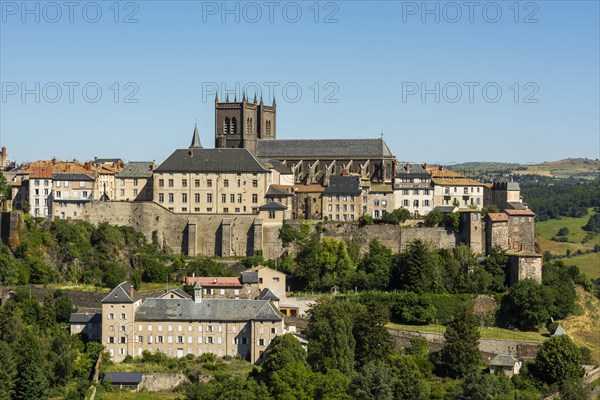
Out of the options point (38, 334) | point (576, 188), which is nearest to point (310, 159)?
point (38, 334)

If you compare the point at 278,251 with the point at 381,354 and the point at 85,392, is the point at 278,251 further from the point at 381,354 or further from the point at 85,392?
the point at 85,392

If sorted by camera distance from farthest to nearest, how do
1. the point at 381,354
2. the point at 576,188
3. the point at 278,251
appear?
the point at 576,188
the point at 278,251
the point at 381,354

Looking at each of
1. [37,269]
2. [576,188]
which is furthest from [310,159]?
[576,188]


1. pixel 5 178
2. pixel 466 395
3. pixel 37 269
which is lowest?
pixel 466 395

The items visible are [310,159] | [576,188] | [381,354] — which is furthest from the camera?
[576,188]

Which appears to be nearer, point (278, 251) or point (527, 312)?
point (527, 312)

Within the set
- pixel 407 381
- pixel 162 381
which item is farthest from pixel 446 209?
pixel 162 381

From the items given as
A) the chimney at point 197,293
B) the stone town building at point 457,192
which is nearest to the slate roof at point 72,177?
the chimney at point 197,293

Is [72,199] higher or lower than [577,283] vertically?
higher
